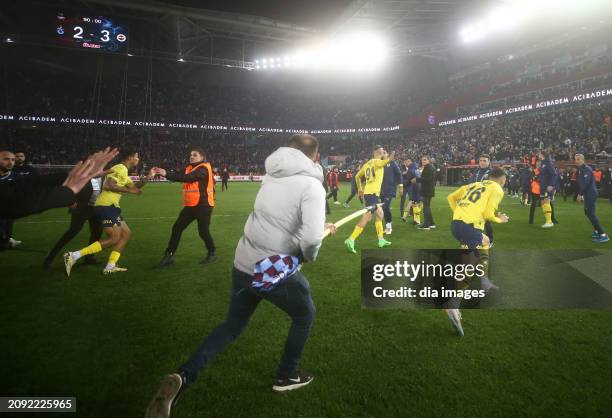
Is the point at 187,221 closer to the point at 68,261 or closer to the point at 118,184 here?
the point at 118,184

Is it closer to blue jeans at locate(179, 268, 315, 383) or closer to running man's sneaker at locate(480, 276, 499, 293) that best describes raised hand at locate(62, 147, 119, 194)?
blue jeans at locate(179, 268, 315, 383)

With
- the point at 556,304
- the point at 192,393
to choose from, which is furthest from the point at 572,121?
the point at 192,393

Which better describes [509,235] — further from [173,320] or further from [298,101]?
[298,101]

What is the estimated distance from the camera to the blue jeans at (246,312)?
2424mm

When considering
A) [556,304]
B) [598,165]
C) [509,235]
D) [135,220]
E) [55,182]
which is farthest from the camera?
[598,165]

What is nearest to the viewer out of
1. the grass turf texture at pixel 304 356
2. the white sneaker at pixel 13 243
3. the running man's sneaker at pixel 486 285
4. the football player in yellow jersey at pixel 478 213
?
the grass turf texture at pixel 304 356

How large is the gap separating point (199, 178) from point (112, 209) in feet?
4.98

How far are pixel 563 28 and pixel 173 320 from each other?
46.0 meters

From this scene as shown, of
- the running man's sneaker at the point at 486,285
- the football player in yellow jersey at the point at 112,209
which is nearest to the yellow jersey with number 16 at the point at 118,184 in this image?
the football player in yellow jersey at the point at 112,209

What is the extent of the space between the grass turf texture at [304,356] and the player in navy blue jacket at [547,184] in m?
7.15

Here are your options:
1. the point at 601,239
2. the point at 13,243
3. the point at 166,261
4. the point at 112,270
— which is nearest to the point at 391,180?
the point at 601,239

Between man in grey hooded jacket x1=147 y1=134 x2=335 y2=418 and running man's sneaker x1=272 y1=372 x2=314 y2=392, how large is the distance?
0.53 m

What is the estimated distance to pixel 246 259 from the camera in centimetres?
247

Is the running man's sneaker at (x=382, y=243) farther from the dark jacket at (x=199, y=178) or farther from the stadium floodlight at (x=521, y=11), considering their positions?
the stadium floodlight at (x=521, y=11)
